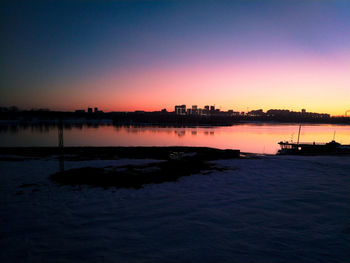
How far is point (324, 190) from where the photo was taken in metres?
9.09

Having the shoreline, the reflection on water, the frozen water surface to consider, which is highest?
the frozen water surface

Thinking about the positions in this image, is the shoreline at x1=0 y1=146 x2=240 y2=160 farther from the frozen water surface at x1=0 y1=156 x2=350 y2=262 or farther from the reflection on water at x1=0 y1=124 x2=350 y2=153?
the reflection on water at x1=0 y1=124 x2=350 y2=153

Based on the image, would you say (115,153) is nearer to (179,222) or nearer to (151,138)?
(179,222)

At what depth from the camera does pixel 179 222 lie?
623cm

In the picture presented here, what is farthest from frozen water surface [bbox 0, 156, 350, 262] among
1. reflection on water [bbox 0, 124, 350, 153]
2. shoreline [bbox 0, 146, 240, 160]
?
reflection on water [bbox 0, 124, 350, 153]

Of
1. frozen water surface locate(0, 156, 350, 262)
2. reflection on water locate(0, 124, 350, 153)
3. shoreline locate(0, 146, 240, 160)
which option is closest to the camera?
frozen water surface locate(0, 156, 350, 262)

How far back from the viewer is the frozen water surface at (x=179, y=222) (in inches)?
188

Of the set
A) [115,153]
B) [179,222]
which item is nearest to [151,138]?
[115,153]

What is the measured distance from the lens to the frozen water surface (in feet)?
15.7

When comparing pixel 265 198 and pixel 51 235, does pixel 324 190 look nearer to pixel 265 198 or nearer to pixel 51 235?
pixel 265 198

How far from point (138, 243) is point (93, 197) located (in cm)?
399

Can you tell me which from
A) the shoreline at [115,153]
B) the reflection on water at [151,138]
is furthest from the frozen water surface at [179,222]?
the reflection on water at [151,138]

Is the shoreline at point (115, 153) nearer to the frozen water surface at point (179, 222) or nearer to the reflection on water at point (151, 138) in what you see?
the frozen water surface at point (179, 222)

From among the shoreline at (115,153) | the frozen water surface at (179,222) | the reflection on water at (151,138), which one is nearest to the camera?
the frozen water surface at (179,222)
